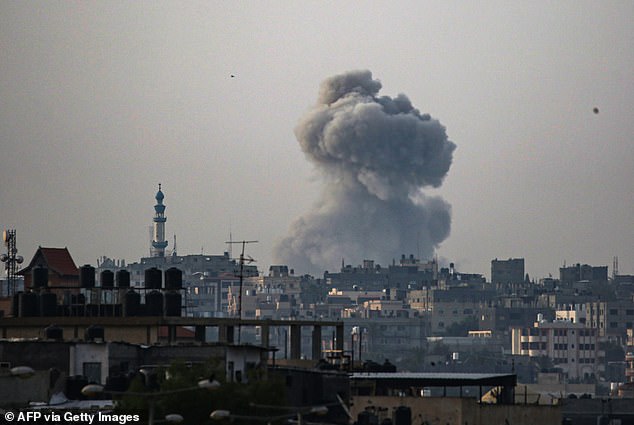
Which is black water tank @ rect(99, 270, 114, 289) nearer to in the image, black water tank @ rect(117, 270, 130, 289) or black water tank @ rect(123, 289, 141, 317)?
black water tank @ rect(117, 270, 130, 289)

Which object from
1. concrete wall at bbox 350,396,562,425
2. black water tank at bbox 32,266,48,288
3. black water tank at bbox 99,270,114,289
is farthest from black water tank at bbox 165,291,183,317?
concrete wall at bbox 350,396,562,425

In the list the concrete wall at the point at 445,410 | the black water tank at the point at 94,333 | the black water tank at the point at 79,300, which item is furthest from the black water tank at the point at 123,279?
the black water tank at the point at 94,333

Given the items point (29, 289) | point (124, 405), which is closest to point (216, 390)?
point (124, 405)

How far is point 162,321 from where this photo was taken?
70.2 metres

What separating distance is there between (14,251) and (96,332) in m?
50.5

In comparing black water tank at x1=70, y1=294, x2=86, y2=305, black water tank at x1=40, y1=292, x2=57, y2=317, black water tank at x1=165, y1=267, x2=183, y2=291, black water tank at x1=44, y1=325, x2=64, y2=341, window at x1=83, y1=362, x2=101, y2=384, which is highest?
black water tank at x1=165, y1=267, x2=183, y2=291

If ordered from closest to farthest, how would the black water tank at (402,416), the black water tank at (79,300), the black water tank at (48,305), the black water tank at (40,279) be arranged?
the black water tank at (402,416)
the black water tank at (48,305)
the black water tank at (79,300)
the black water tank at (40,279)

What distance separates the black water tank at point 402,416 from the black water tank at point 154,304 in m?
12.3

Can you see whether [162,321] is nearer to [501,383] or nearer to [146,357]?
[146,357]

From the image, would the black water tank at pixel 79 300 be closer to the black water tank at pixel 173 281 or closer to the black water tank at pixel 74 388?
the black water tank at pixel 173 281

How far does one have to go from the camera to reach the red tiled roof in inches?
4636

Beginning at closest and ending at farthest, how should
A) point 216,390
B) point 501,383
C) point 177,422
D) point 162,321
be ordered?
point 177,422 → point 216,390 → point 162,321 → point 501,383

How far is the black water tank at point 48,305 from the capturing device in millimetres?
77188

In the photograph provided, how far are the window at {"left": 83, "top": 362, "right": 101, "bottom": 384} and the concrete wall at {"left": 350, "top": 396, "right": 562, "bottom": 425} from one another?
11.3 metres
